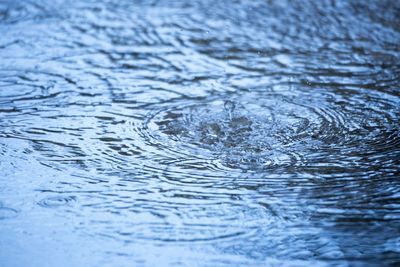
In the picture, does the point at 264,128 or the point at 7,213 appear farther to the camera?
the point at 264,128

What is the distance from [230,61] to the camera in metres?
2.57

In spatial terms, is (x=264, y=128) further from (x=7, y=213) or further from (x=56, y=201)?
(x=7, y=213)

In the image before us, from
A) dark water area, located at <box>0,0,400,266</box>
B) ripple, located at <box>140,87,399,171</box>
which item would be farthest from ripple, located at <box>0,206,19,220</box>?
ripple, located at <box>140,87,399,171</box>

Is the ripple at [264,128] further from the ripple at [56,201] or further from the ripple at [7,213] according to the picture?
the ripple at [7,213]

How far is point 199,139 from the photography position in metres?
1.92

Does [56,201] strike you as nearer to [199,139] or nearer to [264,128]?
[199,139]

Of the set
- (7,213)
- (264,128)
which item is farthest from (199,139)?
(7,213)

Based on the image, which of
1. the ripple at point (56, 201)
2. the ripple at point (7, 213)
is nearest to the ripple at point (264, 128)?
the ripple at point (56, 201)

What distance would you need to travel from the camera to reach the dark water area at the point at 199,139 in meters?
1.48

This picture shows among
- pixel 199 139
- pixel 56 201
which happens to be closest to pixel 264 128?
pixel 199 139

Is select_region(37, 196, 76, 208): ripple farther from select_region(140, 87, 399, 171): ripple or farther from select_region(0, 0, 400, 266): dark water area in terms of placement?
select_region(140, 87, 399, 171): ripple

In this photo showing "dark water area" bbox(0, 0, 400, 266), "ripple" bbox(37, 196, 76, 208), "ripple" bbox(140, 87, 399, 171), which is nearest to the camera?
"dark water area" bbox(0, 0, 400, 266)

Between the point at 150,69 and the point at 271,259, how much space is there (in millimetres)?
1224

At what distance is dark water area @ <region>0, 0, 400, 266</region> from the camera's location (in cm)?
148
